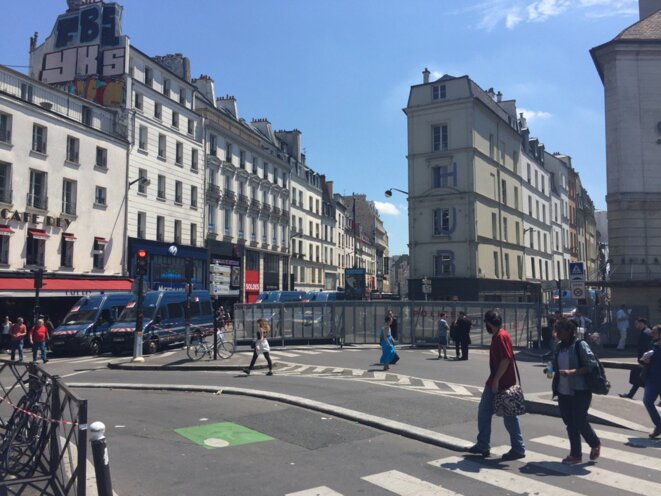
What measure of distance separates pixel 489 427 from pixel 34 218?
1117 inches

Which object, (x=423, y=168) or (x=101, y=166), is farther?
(x=423, y=168)

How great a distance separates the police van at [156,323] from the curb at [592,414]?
1411cm

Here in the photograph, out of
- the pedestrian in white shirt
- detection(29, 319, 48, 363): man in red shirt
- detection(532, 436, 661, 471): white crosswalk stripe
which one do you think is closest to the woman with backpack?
detection(532, 436, 661, 471): white crosswalk stripe

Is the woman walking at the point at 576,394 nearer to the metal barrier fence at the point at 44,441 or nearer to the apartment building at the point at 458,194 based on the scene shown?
the metal barrier fence at the point at 44,441

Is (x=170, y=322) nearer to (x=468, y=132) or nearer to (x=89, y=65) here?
(x=89, y=65)

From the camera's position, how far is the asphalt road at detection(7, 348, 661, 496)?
6.02 m

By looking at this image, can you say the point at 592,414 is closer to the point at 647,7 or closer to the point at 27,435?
the point at 27,435

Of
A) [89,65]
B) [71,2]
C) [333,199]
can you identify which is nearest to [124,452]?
[89,65]

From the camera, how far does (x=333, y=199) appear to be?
7288 centimetres

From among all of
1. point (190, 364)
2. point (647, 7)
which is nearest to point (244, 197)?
point (647, 7)

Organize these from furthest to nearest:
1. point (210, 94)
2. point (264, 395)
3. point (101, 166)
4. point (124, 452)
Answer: point (210, 94), point (101, 166), point (264, 395), point (124, 452)

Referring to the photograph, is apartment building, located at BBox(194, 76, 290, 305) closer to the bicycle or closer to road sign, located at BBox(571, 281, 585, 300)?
the bicycle

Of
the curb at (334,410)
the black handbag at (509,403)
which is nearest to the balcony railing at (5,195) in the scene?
the curb at (334,410)

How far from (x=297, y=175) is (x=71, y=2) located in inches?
1100
